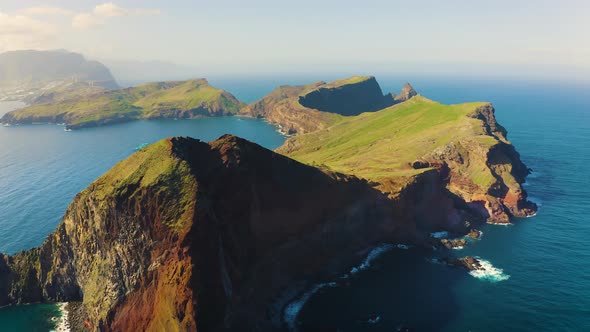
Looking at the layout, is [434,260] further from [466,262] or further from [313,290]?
[313,290]

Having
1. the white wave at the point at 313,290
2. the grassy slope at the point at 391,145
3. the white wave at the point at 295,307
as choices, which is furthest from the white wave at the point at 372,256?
the grassy slope at the point at 391,145

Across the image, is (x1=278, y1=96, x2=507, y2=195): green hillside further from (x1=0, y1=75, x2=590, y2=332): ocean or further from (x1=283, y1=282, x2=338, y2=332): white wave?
(x1=283, y1=282, x2=338, y2=332): white wave

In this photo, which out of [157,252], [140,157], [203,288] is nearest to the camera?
[203,288]

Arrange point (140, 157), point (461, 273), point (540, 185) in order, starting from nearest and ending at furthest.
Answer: point (140, 157) < point (461, 273) < point (540, 185)

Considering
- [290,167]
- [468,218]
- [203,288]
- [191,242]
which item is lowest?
[468,218]

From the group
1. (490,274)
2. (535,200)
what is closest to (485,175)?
(535,200)

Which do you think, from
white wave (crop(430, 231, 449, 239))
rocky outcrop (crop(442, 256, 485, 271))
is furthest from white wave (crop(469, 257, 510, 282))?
white wave (crop(430, 231, 449, 239))

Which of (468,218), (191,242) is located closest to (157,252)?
(191,242)

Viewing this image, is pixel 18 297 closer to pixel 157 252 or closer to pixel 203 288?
pixel 157 252
